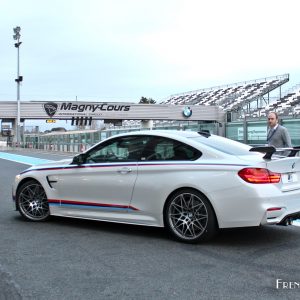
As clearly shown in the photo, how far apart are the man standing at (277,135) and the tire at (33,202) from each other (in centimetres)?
396

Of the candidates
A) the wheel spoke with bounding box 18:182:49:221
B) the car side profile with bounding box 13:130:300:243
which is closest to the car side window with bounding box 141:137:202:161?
the car side profile with bounding box 13:130:300:243

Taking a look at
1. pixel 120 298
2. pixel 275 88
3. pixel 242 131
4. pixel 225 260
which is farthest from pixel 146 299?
pixel 275 88

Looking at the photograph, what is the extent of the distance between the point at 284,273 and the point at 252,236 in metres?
1.62

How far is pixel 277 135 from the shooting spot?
8.22 meters

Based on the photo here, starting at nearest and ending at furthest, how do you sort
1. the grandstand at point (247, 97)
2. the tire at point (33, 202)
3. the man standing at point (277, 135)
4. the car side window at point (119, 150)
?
the car side window at point (119, 150)
the tire at point (33, 202)
the man standing at point (277, 135)
the grandstand at point (247, 97)

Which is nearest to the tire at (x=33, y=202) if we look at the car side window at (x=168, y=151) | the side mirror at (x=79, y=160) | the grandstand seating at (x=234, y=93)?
the side mirror at (x=79, y=160)

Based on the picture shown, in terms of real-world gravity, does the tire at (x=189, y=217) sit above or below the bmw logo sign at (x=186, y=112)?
below

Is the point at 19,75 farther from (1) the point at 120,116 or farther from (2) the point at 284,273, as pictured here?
(2) the point at 284,273

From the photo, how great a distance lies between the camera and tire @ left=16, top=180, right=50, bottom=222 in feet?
23.7

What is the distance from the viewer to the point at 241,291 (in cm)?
414

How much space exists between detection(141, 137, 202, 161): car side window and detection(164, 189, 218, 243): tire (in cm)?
48

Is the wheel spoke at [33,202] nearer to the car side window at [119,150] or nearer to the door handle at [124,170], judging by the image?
the car side window at [119,150]

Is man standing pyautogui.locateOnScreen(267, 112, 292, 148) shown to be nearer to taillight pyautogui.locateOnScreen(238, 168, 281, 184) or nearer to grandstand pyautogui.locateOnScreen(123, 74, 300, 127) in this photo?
taillight pyautogui.locateOnScreen(238, 168, 281, 184)

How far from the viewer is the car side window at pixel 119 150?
641 cm
